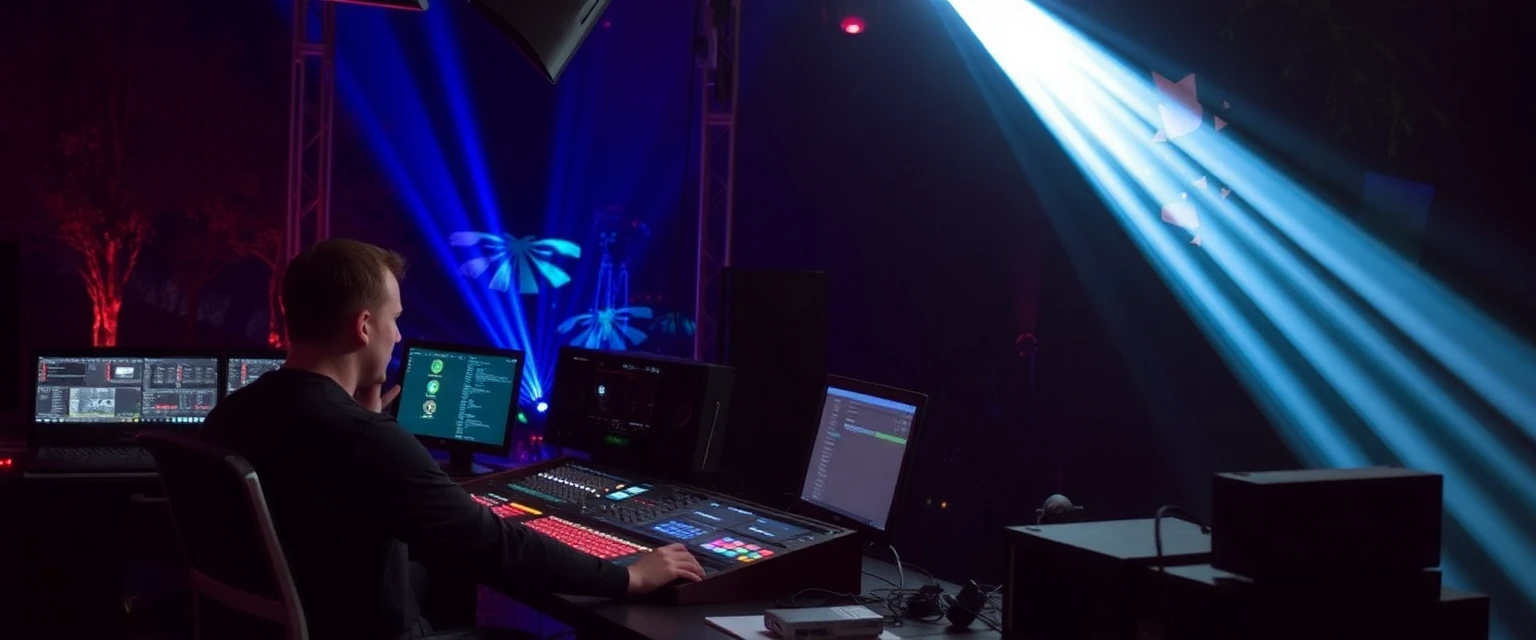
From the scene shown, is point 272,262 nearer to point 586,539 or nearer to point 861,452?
point 586,539

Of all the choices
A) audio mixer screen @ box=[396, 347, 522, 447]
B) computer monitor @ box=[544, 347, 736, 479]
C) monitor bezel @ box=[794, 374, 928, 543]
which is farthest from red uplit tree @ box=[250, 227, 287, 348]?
monitor bezel @ box=[794, 374, 928, 543]

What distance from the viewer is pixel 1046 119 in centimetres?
566

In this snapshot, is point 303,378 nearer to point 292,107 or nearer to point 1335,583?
point 1335,583

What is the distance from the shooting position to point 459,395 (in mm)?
4090

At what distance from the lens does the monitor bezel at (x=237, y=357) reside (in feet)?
14.4

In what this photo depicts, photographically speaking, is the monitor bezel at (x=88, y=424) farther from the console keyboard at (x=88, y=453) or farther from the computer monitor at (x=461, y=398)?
the computer monitor at (x=461, y=398)

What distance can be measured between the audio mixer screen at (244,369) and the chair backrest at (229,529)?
8.41 feet

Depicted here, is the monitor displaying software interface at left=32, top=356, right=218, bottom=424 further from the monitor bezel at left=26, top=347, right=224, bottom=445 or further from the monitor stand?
the monitor stand

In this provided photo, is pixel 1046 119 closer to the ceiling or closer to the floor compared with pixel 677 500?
closer to the ceiling

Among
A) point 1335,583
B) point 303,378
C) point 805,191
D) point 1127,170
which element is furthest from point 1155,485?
point 303,378

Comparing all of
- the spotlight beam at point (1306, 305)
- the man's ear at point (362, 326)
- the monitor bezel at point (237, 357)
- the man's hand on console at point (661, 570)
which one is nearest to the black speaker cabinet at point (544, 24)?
the man's ear at point (362, 326)

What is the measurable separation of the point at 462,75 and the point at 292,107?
120 cm

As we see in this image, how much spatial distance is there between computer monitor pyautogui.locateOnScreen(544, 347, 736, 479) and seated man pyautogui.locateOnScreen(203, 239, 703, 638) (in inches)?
38.8

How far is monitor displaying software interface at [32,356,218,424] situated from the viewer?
4258 millimetres
